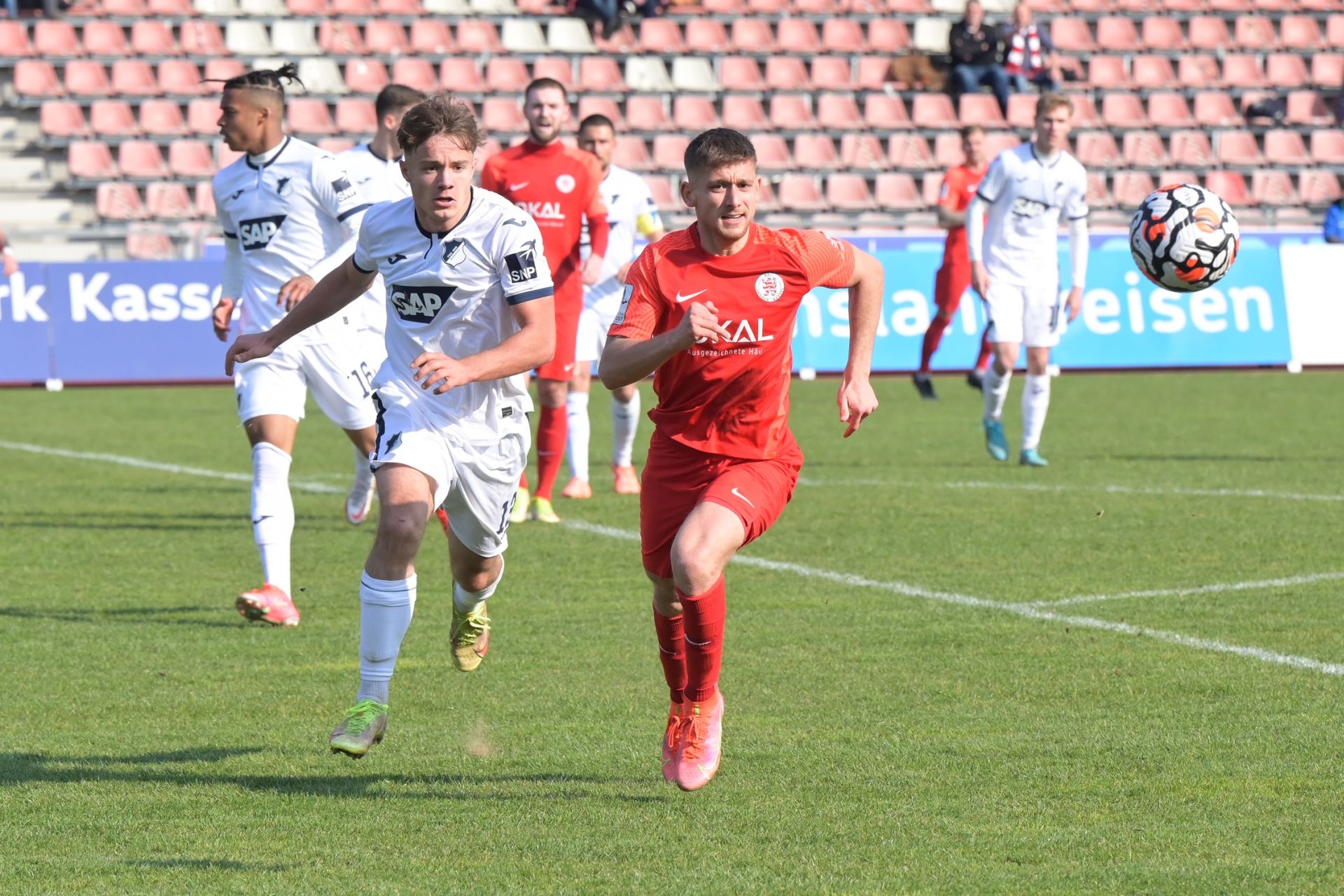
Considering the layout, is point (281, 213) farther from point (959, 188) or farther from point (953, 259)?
point (953, 259)

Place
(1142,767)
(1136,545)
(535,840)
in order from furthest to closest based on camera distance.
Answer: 1. (1136,545)
2. (1142,767)
3. (535,840)

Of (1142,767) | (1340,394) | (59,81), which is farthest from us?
(59,81)

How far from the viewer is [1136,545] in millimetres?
9008

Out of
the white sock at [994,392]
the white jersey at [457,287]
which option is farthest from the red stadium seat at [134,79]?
the white jersey at [457,287]

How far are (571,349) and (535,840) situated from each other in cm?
611

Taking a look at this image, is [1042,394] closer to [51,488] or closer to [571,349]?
[571,349]

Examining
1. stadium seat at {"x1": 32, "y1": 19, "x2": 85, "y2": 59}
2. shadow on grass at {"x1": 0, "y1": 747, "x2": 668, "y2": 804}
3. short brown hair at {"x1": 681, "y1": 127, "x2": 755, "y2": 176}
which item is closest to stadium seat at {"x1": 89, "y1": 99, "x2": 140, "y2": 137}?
stadium seat at {"x1": 32, "y1": 19, "x2": 85, "y2": 59}

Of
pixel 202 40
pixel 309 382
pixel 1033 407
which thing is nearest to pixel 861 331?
pixel 309 382

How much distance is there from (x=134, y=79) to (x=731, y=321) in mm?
20970

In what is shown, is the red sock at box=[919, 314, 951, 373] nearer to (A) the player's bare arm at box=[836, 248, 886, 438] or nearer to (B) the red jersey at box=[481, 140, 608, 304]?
(B) the red jersey at box=[481, 140, 608, 304]

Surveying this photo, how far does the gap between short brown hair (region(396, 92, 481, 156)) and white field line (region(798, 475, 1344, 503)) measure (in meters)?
6.43

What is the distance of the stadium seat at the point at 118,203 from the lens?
22.6 metres

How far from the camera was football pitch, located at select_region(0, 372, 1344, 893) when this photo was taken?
168 inches

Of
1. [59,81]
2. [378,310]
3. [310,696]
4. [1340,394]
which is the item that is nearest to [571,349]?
[378,310]
